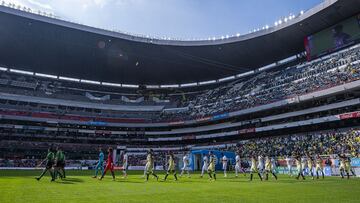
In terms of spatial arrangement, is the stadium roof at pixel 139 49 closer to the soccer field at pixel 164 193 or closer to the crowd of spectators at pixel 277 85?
the crowd of spectators at pixel 277 85

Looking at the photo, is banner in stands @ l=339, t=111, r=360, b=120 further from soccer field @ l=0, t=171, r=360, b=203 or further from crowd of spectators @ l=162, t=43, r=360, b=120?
soccer field @ l=0, t=171, r=360, b=203

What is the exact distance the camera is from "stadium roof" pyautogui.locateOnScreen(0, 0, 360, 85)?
5119 centimetres

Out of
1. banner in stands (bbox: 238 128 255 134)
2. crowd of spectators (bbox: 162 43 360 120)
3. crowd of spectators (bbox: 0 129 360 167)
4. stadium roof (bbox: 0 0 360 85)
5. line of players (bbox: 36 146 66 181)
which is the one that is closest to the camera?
line of players (bbox: 36 146 66 181)

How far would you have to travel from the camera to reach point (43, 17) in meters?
50.1

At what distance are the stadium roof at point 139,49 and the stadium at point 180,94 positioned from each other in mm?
231

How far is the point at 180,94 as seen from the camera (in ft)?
289

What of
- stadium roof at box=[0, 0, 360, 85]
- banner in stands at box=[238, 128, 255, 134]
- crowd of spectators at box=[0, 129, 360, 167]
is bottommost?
crowd of spectators at box=[0, 129, 360, 167]

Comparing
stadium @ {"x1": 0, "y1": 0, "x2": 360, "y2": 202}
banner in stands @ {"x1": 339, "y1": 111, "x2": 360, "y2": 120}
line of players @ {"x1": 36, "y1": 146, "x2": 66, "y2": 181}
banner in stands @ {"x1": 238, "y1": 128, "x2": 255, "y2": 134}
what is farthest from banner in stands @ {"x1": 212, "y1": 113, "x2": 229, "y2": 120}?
line of players @ {"x1": 36, "y1": 146, "x2": 66, "y2": 181}

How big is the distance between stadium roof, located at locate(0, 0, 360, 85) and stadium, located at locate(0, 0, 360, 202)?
0.23 m

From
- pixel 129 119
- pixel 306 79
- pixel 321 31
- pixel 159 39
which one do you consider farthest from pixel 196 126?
pixel 321 31

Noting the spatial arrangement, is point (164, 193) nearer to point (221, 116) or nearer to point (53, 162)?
point (53, 162)

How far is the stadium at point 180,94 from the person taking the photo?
45.1m

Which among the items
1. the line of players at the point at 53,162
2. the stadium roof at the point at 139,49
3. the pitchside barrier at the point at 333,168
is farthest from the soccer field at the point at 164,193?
the stadium roof at the point at 139,49

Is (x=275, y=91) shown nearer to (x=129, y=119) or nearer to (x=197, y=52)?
(x=197, y=52)
